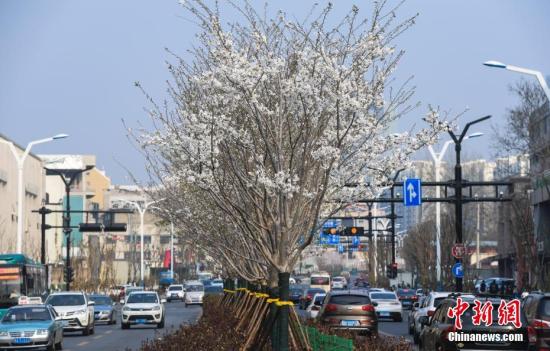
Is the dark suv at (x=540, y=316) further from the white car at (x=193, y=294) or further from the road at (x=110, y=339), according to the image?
the white car at (x=193, y=294)

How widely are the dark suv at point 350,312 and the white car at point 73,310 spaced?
40.4 ft

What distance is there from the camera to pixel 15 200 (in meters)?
113

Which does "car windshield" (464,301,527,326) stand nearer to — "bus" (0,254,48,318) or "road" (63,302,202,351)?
"road" (63,302,202,351)

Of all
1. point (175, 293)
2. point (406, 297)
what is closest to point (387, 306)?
point (406, 297)

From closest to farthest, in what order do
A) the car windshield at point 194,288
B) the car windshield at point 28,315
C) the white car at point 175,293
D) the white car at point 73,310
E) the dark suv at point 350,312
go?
the car windshield at point 28,315 → the dark suv at point 350,312 → the white car at point 73,310 → the car windshield at point 194,288 → the white car at point 175,293

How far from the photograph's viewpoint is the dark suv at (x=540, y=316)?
2377cm

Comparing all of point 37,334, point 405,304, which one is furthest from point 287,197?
point 405,304

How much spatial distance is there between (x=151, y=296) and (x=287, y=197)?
3391 centimetres

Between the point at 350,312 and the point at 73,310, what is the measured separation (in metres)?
13.8

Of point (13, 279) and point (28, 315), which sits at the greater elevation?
point (13, 279)

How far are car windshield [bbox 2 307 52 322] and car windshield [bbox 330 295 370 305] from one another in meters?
8.37

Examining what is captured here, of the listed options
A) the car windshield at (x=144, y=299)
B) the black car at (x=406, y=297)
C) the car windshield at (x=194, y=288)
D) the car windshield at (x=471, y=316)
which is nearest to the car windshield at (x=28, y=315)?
the car windshield at (x=471, y=316)

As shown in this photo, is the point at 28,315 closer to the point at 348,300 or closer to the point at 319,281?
the point at 348,300

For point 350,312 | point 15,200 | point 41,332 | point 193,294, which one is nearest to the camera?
point 41,332
